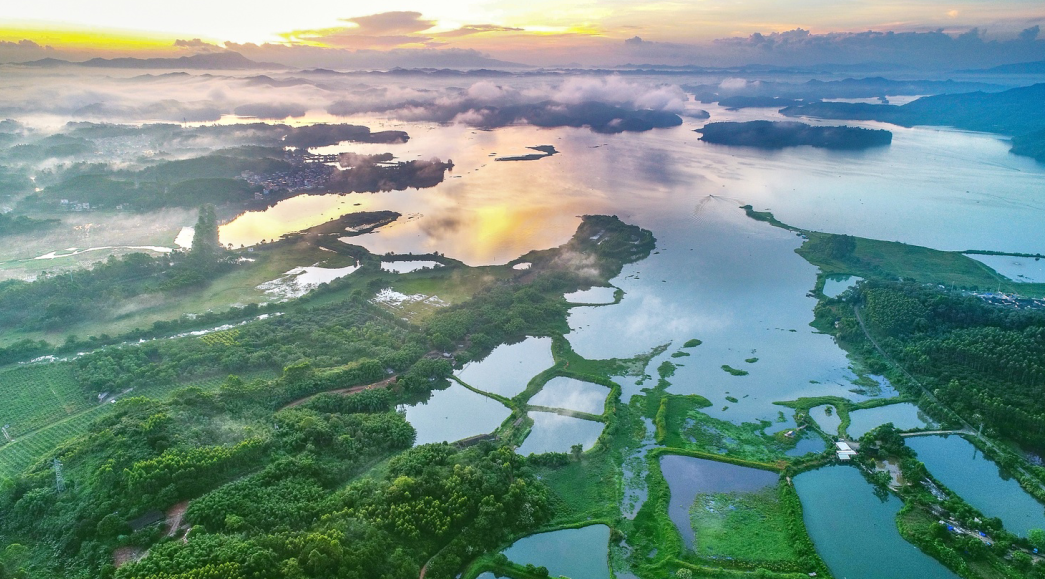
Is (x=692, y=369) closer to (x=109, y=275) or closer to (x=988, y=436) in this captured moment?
(x=988, y=436)

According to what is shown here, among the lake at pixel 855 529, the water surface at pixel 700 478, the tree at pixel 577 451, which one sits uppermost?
the lake at pixel 855 529

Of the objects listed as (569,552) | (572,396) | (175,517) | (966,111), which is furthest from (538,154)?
(966,111)

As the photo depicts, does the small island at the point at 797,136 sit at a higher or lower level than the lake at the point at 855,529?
higher

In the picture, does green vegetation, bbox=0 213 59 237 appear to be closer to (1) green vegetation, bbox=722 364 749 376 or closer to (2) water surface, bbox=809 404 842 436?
(1) green vegetation, bbox=722 364 749 376

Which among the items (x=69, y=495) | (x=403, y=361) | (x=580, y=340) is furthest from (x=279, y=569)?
(x=580, y=340)

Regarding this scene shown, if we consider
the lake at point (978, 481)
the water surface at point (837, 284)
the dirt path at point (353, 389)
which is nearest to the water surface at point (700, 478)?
the lake at point (978, 481)

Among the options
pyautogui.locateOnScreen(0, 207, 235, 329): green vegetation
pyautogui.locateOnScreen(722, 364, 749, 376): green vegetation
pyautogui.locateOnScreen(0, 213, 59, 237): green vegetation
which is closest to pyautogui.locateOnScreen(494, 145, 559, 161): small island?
pyautogui.locateOnScreen(0, 207, 235, 329): green vegetation

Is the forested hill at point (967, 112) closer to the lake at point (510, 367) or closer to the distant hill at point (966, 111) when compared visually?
the distant hill at point (966, 111)
